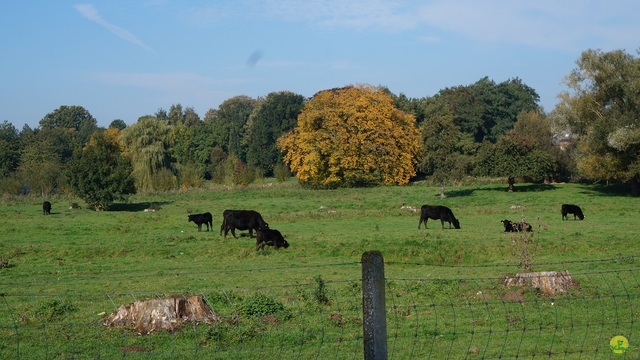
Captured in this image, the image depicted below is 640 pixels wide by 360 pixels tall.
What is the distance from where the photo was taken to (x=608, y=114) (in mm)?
55375

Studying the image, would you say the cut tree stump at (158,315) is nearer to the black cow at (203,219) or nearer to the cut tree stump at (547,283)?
the cut tree stump at (547,283)

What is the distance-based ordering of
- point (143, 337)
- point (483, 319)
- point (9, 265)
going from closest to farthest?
point (143, 337), point (483, 319), point (9, 265)

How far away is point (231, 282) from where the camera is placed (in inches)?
787

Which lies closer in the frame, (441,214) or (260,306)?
(260,306)

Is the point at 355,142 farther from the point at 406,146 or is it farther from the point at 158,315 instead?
the point at 158,315

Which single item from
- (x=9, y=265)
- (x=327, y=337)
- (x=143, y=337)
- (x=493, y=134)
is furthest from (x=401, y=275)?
(x=493, y=134)

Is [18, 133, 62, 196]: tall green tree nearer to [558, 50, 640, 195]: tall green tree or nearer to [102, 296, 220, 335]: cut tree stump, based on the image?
[558, 50, 640, 195]: tall green tree

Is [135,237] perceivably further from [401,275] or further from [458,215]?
[458,215]

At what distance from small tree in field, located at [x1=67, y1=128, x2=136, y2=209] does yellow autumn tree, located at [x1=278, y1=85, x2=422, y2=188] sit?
19337 mm

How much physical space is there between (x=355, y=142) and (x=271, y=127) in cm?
4887

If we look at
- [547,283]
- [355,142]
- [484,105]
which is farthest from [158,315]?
[484,105]

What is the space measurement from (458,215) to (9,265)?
26.2 m

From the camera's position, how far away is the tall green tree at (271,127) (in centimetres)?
11253

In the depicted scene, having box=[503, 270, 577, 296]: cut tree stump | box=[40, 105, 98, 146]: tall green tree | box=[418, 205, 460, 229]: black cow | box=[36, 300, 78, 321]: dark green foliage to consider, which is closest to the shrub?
box=[36, 300, 78, 321]: dark green foliage
